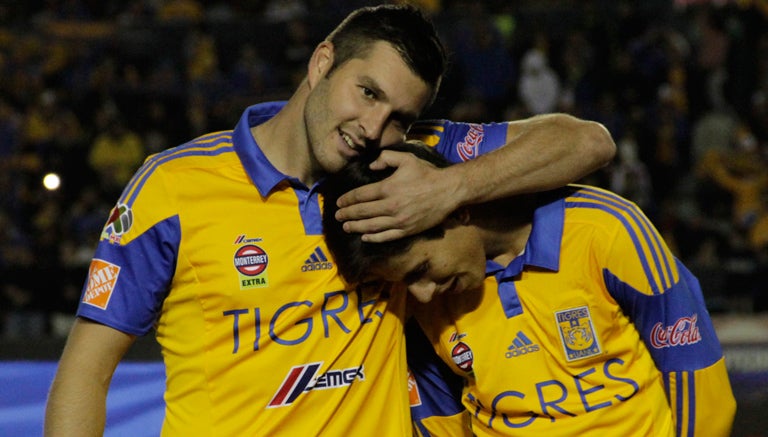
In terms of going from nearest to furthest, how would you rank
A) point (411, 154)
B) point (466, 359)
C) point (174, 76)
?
point (411, 154) < point (466, 359) < point (174, 76)

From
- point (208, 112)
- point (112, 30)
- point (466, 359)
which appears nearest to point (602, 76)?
point (208, 112)

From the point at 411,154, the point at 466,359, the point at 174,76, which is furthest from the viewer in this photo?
the point at 174,76

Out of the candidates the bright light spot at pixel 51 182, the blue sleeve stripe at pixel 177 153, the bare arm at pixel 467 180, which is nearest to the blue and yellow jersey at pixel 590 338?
the bare arm at pixel 467 180

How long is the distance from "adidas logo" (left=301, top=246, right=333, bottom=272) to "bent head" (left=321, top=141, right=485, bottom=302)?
0.13 feet

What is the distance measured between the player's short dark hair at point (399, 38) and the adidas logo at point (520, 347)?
0.66 m

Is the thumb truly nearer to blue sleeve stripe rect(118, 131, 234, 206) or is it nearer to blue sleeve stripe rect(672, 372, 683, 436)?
blue sleeve stripe rect(118, 131, 234, 206)

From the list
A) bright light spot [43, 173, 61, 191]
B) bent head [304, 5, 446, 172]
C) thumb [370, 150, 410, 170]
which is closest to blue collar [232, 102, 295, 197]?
bent head [304, 5, 446, 172]

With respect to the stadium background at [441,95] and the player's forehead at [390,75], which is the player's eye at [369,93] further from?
the stadium background at [441,95]

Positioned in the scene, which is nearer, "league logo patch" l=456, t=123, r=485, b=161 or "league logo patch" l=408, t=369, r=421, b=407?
"league logo patch" l=456, t=123, r=485, b=161

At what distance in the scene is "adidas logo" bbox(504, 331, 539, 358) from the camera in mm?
2496

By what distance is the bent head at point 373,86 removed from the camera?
2.36 metres

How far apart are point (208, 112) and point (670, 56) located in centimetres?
449

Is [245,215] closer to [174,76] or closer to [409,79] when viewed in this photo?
[409,79]

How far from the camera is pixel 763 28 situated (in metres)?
9.67
